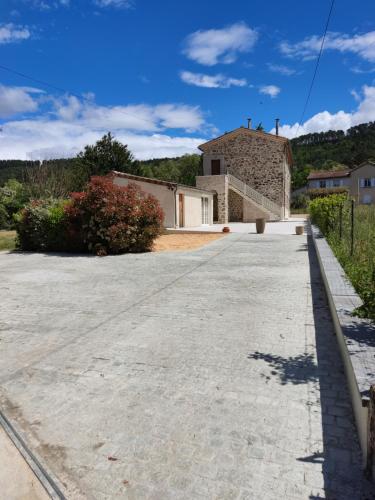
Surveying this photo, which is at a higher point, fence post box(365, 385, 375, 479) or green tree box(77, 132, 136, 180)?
green tree box(77, 132, 136, 180)

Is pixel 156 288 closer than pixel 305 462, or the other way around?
pixel 305 462

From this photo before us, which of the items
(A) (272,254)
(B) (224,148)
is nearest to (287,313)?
(A) (272,254)

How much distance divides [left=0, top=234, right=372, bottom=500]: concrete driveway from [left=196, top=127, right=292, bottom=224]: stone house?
2432cm

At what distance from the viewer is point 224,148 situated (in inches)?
1239

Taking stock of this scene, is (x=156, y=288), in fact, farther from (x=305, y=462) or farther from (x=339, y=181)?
(x=339, y=181)

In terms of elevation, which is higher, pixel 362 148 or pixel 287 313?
pixel 362 148

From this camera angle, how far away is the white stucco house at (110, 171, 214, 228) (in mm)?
22562

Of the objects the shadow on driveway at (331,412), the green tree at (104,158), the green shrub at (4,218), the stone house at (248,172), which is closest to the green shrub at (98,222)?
the shadow on driveway at (331,412)

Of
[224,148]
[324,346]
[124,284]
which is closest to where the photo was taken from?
[324,346]

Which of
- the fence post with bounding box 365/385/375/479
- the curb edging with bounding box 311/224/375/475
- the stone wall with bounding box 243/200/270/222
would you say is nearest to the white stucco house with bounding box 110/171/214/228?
the stone wall with bounding box 243/200/270/222

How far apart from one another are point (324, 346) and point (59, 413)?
286 centimetres

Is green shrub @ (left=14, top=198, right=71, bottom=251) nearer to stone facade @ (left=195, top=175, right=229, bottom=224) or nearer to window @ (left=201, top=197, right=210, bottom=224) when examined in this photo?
window @ (left=201, top=197, right=210, bottom=224)

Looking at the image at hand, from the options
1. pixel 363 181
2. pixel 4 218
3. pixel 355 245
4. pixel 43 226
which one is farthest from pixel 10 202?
pixel 363 181

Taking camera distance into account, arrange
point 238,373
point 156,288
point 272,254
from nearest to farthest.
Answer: point 238,373
point 156,288
point 272,254
